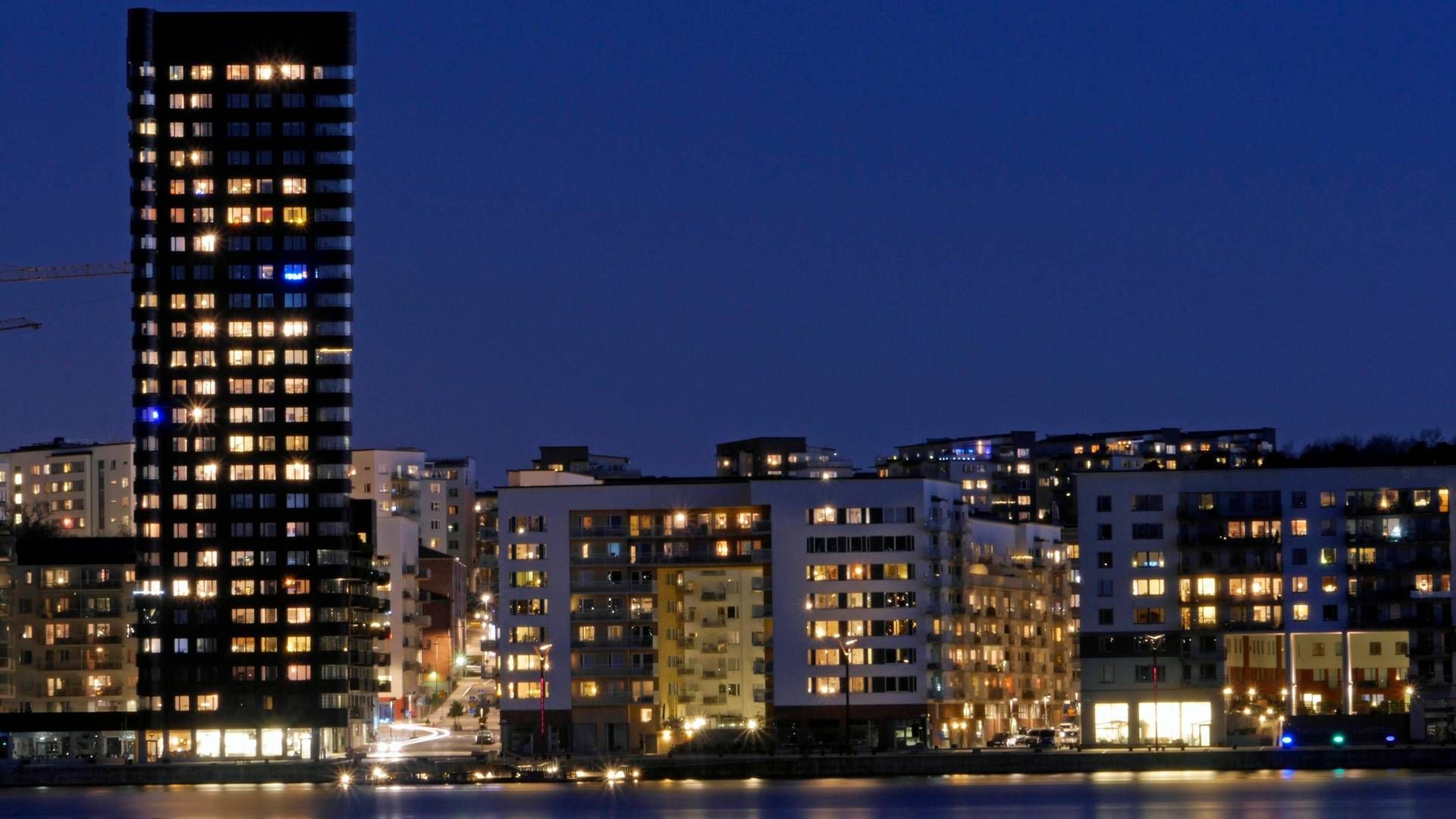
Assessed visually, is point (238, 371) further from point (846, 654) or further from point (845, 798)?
point (845, 798)

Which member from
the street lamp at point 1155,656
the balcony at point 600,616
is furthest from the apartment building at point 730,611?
the street lamp at point 1155,656

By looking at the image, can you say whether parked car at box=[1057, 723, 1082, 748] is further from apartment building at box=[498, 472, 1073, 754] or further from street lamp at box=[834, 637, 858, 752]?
street lamp at box=[834, 637, 858, 752]

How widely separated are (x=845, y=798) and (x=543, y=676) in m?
32.9

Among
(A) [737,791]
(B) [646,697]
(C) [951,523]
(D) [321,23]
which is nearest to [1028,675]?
(C) [951,523]

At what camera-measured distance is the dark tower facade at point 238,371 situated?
18288cm

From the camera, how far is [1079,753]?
154m

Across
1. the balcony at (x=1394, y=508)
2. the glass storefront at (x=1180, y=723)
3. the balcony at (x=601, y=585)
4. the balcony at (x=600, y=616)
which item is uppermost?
the balcony at (x=1394, y=508)

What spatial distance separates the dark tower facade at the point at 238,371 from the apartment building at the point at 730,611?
17377 mm

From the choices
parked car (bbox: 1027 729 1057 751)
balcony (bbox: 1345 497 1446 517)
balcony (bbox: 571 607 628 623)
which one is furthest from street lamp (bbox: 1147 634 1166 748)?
balcony (bbox: 571 607 628 623)

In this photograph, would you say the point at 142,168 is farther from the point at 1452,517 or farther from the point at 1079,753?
the point at 1452,517

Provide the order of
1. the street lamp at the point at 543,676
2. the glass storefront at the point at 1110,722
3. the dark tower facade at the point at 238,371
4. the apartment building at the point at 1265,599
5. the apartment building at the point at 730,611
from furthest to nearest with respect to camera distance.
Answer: the dark tower facade at the point at 238,371, the apartment building at the point at 730,611, the street lamp at the point at 543,676, the glass storefront at the point at 1110,722, the apartment building at the point at 1265,599

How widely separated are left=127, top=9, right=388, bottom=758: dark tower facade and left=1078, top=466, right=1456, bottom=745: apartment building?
55.5 m

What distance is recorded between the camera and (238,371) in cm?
18350

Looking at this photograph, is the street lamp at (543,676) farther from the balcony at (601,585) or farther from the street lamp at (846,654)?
the street lamp at (846,654)
